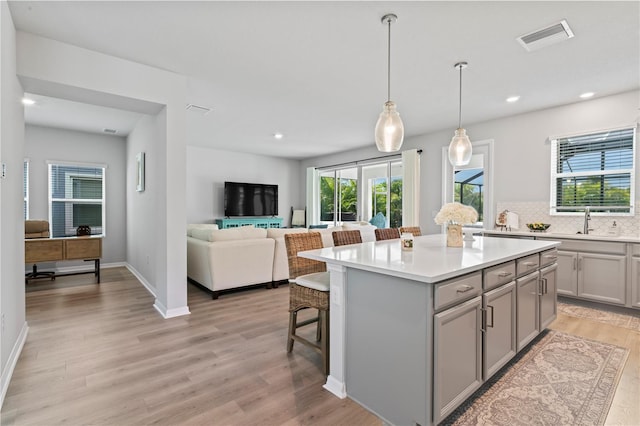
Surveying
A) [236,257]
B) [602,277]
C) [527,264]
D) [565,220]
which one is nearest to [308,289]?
[527,264]

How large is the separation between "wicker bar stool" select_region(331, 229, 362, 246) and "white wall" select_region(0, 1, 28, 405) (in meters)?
2.48

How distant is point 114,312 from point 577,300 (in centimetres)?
574

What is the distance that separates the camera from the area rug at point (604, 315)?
3.36 m

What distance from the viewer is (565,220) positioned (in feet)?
14.2

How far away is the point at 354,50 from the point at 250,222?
5.82 meters

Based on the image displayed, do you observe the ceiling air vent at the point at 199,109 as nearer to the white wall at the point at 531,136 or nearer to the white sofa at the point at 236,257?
the white sofa at the point at 236,257

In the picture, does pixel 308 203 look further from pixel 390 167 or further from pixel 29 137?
pixel 29 137

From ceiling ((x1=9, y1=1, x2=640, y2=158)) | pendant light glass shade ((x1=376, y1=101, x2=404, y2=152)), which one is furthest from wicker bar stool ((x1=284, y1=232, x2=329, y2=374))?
ceiling ((x1=9, y1=1, x2=640, y2=158))

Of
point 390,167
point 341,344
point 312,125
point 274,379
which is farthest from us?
point 390,167

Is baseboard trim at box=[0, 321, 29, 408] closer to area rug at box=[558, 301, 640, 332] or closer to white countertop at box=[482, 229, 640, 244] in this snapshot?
area rug at box=[558, 301, 640, 332]

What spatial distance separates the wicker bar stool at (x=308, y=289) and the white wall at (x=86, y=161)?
541cm

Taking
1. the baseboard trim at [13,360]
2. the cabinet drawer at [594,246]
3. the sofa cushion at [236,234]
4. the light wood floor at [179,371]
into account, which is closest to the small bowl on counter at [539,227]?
the cabinet drawer at [594,246]

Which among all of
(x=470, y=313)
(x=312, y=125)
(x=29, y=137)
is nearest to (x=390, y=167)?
(x=312, y=125)

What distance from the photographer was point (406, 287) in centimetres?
164
